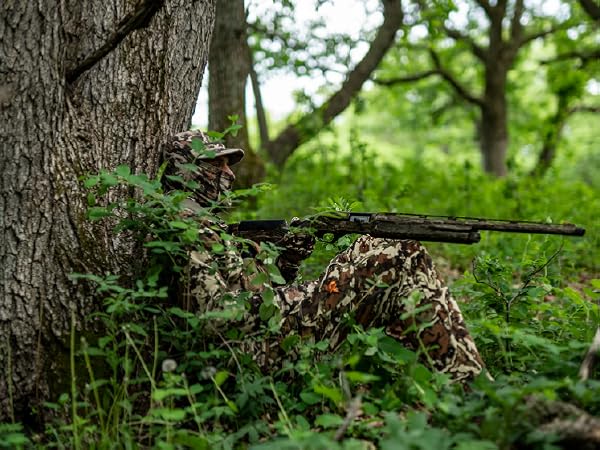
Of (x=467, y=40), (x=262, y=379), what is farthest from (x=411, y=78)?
(x=262, y=379)

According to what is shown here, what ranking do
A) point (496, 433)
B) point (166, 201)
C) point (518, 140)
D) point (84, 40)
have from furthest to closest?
point (518, 140)
point (84, 40)
point (166, 201)
point (496, 433)

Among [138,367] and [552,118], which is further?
[552,118]

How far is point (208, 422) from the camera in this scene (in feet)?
11.5

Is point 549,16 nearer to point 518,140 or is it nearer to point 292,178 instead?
point 518,140

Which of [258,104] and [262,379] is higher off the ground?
[258,104]

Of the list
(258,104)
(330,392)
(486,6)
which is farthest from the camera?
(486,6)

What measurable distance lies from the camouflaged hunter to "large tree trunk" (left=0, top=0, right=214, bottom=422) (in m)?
0.44

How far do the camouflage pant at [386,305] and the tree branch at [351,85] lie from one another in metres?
6.61

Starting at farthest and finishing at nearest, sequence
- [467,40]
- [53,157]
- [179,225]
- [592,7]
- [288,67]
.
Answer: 1. [467,40]
2. [592,7]
3. [288,67]
4. [53,157]
5. [179,225]

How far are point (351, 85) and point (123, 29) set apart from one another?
7228mm

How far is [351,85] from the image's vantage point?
10633 mm

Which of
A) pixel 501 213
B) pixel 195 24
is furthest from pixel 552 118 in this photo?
pixel 195 24

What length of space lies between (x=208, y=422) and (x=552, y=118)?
13300 mm

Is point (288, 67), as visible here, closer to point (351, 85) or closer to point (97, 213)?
point (351, 85)
